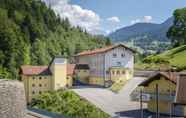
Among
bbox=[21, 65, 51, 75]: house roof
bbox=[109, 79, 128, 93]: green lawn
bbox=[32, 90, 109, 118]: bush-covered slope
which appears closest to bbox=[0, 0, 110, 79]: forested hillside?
bbox=[21, 65, 51, 75]: house roof

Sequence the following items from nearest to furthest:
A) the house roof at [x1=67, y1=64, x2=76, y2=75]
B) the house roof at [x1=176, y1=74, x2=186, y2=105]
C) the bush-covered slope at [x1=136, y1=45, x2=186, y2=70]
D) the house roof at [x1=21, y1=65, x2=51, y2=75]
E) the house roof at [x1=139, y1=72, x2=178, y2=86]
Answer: the house roof at [x1=176, y1=74, x2=186, y2=105], the house roof at [x1=139, y1=72, x2=178, y2=86], the house roof at [x1=21, y1=65, x2=51, y2=75], the house roof at [x1=67, y1=64, x2=76, y2=75], the bush-covered slope at [x1=136, y1=45, x2=186, y2=70]

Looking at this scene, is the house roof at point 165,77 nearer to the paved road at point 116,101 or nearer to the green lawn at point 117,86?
the paved road at point 116,101

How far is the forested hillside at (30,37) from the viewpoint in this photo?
64.1m

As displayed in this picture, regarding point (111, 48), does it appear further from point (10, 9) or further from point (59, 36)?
point (59, 36)

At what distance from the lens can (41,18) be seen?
331 ft

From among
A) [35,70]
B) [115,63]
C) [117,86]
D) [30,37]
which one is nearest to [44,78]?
[35,70]

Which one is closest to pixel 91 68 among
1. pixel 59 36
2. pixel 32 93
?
pixel 32 93

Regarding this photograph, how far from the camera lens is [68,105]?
122 ft

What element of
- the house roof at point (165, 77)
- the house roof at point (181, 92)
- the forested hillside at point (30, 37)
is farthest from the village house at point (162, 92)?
the forested hillside at point (30, 37)

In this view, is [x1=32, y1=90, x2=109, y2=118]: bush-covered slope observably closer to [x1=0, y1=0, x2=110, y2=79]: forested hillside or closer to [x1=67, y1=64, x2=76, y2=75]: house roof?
[x1=0, y1=0, x2=110, y2=79]: forested hillside

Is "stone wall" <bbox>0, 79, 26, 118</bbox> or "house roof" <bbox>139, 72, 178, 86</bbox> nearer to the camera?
"stone wall" <bbox>0, 79, 26, 118</bbox>

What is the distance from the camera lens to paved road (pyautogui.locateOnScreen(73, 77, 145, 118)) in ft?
102

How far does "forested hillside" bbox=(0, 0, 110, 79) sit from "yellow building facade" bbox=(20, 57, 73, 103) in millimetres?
3938

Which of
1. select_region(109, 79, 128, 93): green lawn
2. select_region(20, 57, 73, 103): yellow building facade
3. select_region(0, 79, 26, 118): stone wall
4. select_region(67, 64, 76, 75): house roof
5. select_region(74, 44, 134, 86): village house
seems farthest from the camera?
select_region(67, 64, 76, 75): house roof
